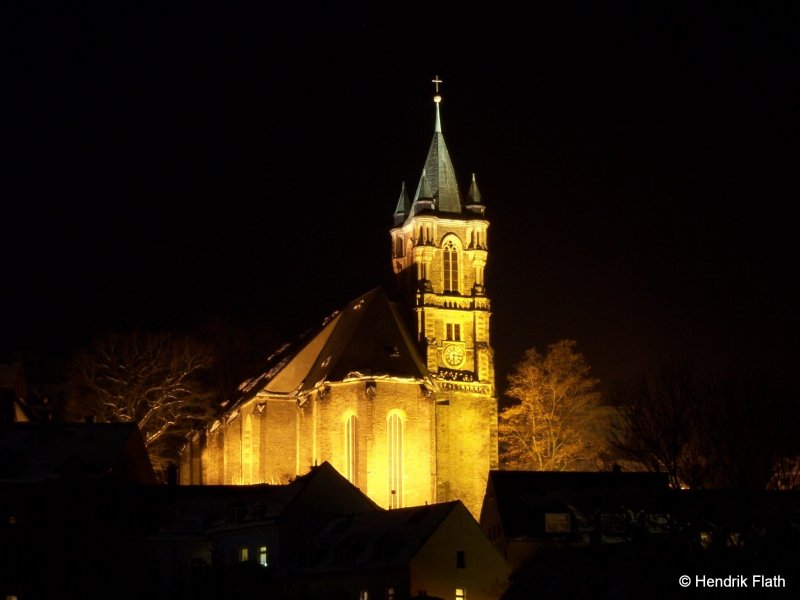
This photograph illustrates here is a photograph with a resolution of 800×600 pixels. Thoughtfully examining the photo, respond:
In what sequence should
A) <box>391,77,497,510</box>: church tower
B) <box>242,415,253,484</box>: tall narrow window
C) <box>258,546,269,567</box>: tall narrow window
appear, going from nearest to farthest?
<box>258,546,269,567</box>: tall narrow window → <box>242,415,253,484</box>: tall narrow window → <box>391,77,497,510</box>: church tower

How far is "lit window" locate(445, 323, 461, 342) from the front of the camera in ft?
307

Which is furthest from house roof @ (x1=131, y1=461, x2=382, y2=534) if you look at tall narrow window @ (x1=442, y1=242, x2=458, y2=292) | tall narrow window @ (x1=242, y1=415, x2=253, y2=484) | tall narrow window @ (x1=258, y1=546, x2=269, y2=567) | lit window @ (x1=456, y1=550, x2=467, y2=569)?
tall narrow window @ (x1=442, y1=242, x2=458, y2=292)

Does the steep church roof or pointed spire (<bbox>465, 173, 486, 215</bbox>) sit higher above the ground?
pointed spire (<bbox>465, 173, 486, 215</bbox>)

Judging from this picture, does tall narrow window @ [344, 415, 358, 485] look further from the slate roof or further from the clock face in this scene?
the slate roof

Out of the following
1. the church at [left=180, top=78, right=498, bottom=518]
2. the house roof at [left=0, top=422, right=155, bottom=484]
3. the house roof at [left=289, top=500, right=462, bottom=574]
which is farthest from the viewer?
the church at [left=180, top=78, right=498, bottom=518]

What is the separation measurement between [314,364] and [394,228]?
14.6 meters

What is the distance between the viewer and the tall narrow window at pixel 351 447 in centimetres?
8194

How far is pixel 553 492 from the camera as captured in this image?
66.9 meters

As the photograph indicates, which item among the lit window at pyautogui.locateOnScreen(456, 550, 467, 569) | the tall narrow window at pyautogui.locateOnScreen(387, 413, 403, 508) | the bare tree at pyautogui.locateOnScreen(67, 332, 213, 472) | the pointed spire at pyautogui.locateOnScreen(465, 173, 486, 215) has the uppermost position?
the pointed spire at pyautogui.locateOnScreen(465, 173, 486, 215)

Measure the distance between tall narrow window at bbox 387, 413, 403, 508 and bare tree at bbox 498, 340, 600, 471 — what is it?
11.9m

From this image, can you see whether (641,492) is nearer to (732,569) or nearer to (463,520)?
(463,520)

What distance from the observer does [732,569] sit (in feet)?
145

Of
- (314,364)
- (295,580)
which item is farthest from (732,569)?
(314,364)

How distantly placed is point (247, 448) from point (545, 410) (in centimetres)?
1826
